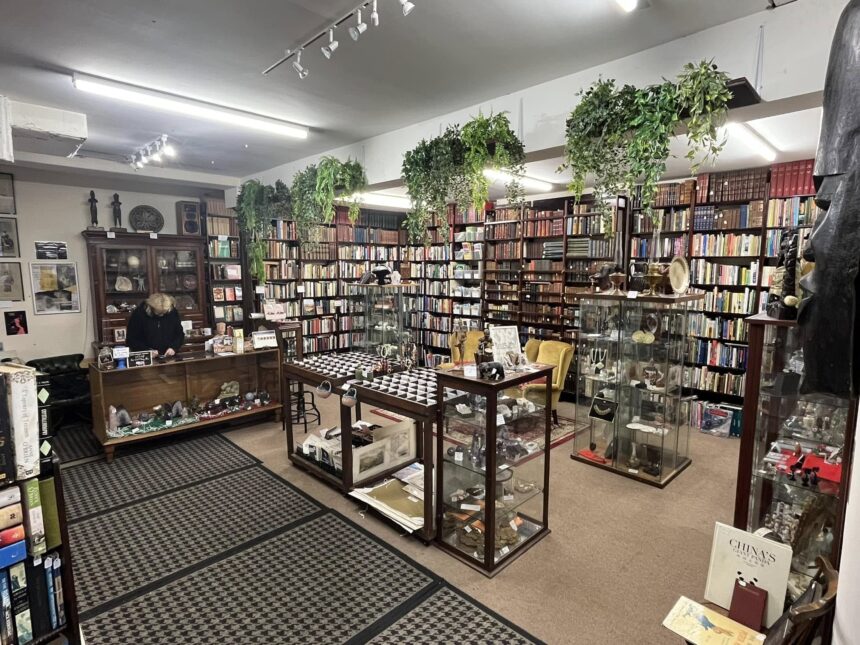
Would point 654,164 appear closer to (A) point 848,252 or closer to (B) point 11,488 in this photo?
(A) point 848,252

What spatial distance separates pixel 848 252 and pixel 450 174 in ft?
9.65

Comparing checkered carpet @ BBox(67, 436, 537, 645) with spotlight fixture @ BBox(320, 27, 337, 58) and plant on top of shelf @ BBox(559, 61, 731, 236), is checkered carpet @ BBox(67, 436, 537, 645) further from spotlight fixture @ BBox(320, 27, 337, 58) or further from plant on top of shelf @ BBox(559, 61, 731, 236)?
spotlight fixture @ BBox(320, 27, 337, 58)

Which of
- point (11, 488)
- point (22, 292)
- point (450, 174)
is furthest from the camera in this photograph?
point (22, 292)

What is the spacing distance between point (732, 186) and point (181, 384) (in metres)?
6.49

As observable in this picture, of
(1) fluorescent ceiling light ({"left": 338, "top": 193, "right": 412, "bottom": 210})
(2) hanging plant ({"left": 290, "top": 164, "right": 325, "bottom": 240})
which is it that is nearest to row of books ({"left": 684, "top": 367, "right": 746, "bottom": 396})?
(1) fluorescent ceiling light ({"left": 338, "top": 193, "right": 412, "bottom": 210})

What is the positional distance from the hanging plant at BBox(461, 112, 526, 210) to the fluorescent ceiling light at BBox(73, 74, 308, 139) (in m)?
1.99

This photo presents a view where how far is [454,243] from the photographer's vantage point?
7656 mm

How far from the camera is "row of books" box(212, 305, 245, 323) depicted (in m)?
6.76

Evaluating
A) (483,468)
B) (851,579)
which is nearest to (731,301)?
(483,468)

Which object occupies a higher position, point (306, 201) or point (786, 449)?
point (306, 201)

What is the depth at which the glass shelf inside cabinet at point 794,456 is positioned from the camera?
193 centimetres

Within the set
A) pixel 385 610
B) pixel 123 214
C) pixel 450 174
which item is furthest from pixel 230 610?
pixel 123 214

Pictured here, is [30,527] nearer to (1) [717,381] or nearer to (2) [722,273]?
(1) [717,381]

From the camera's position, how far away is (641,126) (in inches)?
98.7
